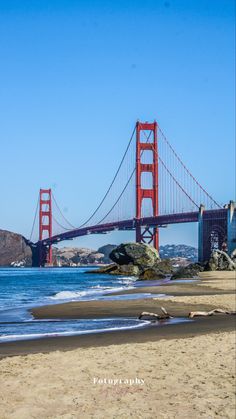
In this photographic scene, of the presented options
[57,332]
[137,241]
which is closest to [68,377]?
[57,332]

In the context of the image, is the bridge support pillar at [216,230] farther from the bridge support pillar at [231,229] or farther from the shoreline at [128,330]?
the shoreline at [128,330]

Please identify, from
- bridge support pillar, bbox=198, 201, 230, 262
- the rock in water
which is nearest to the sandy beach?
the rock in water

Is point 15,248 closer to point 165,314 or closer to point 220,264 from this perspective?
point 220,264

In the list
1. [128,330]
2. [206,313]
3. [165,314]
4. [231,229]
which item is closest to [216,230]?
[231,229]

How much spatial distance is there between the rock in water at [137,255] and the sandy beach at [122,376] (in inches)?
2494

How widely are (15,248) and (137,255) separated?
341 feet

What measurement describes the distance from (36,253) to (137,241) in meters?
53.7

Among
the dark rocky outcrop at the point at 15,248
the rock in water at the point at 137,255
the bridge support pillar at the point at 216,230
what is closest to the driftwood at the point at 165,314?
the rock in water at the point at 137,255

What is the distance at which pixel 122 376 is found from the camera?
838 cm

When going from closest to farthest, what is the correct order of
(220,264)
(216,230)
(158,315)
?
(158,315) → (220,264) → (216,230)

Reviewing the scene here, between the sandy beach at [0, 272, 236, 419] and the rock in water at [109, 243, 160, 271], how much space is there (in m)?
63.4

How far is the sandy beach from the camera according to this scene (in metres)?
6.98

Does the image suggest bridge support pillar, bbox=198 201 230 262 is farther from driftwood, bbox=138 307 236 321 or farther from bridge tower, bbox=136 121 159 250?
driftwood, bbox=138 307 236 321

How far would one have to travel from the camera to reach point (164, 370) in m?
8.78
